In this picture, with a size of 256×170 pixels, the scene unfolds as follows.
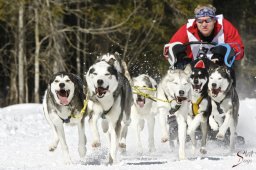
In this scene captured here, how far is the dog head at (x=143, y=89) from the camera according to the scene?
7.76m

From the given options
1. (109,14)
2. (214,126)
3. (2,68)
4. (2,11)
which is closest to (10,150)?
(214,126)

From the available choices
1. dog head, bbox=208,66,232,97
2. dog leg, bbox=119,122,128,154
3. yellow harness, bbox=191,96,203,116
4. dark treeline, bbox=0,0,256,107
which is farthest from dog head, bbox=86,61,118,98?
dark treeline, bbox=0,0,256,107

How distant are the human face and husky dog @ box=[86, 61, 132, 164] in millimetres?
1408

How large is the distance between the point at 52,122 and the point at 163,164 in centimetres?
130

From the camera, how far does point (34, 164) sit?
20.7 ft

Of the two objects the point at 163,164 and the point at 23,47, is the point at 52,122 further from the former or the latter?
the point at 23,47

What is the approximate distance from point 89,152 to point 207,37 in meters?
1.91

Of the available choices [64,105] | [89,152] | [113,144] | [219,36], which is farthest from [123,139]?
[219,36]

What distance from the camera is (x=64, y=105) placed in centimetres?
613

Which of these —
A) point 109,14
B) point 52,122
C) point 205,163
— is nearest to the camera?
point 205,163

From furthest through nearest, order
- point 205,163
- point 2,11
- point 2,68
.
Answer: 1. point 2,68
2. point 2,11
3. point 205,163

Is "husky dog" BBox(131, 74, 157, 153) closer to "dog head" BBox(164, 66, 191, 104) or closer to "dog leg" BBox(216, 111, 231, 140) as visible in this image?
"dog leg" BBox(216, 111, 231, 140)

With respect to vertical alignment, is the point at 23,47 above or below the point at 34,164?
above

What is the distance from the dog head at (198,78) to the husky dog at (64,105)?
1.15m
